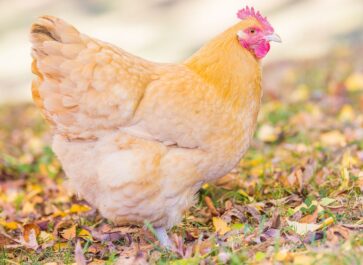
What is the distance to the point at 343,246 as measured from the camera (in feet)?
10.2

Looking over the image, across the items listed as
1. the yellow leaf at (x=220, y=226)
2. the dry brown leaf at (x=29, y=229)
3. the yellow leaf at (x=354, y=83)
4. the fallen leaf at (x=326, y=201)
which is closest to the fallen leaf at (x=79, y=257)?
the dry brown leaf at (x=29, y=229)

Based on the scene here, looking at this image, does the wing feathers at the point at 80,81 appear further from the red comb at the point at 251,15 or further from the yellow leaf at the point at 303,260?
the yellow leaf at the point at 303,260

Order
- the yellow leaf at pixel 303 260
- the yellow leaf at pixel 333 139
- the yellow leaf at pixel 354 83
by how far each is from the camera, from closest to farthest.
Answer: the yellow leaf at pixel 303 260, the yellow leaf at pixel 333 139, the yellow leaf at pixel 354 83

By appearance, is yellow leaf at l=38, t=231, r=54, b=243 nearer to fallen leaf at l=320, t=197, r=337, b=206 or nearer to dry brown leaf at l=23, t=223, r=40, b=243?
dry brown leaf at l=23, t=223, r=40, b=243

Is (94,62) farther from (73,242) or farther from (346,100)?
(346,100)

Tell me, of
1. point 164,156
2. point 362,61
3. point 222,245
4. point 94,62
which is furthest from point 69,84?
point 362,61

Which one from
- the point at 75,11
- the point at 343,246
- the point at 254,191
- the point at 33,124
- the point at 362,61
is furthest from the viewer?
the point at 75,11

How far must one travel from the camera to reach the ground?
3451 mm

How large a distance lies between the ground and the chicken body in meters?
0.29

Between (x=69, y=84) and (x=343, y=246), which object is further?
(x=69, y=84)

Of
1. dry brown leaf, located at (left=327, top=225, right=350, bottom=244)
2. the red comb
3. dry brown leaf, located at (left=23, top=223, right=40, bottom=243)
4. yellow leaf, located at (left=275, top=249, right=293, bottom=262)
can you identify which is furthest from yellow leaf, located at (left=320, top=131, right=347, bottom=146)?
dry brown leaf, located at (left=23, top=223, right=40, bottom=243)

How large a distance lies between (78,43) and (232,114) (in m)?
1.01

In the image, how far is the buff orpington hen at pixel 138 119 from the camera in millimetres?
3662

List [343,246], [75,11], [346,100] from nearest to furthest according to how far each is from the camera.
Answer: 1. [343,246]
2. [346,100]
3. [75,11]
